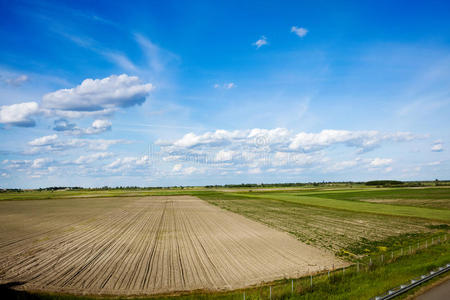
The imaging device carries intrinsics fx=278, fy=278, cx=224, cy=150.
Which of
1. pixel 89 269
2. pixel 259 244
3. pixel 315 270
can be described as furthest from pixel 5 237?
pixel 315 270

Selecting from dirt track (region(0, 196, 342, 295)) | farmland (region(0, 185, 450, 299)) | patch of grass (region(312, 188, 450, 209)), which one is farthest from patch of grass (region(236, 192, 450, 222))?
dirt track (region(0, 196, 342, 295))

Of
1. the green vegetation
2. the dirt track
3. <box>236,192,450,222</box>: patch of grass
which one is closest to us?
the green vegetation

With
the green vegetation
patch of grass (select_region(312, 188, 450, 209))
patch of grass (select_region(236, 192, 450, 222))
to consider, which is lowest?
patch of grass (select_region(236, 192, 450, 222))

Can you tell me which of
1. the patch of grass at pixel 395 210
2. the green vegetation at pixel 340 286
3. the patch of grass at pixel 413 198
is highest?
the green vegetation at pixel 340 286

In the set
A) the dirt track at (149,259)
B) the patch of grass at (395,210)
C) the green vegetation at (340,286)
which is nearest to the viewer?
the green vegetation at (340,286)

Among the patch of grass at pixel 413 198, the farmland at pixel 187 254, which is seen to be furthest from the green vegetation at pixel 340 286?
the patch of grass at pixel 413 198

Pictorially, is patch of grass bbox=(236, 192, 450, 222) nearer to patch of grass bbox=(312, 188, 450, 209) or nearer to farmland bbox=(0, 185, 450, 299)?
patch of grass bbox=(312, 188, 450, 209)

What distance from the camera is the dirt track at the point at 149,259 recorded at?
16.7m

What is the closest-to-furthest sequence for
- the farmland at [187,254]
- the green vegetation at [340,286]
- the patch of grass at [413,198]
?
the green vegetation at [340,286] → the farmland at [187,254] → the patch of grass at [413,198]

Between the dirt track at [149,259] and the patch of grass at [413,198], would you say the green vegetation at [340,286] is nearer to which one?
the dirt track at [149,259]

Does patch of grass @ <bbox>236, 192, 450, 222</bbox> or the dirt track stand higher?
the dirt track

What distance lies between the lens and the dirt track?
16.7 meters

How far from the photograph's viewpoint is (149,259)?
70.8 ft

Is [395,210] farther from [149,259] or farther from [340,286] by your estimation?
[149,259]
